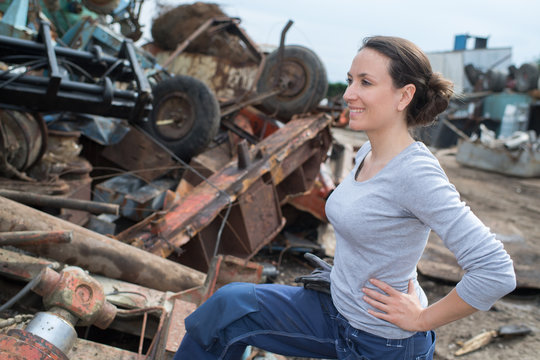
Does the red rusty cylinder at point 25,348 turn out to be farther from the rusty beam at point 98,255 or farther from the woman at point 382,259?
the rusty beam at point 98,255

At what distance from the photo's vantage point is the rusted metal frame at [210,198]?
3.25 metres

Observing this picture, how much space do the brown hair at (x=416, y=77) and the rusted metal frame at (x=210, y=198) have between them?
2.17m

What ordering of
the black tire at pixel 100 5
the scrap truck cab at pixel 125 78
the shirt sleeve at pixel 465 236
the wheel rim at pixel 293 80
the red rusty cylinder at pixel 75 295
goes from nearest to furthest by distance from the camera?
1. the shirt sleeve at pixel 465 236
2. the red rusty cylinder at pixel 75 295
3. the scrap truck cab at pixel 125 78
4. the wheel rim at pixel 293 80
5. the black tire at pixel 100 5

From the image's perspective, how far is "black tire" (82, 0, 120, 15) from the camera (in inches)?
291

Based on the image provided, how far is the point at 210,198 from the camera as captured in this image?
143 inches

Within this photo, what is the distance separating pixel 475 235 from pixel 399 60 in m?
0.58

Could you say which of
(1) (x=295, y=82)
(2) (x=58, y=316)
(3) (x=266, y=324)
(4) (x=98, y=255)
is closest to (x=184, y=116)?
(1) (x=295, y=82)

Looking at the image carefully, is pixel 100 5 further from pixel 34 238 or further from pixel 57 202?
pixel 34 238

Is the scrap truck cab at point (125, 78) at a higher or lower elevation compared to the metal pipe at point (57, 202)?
higher

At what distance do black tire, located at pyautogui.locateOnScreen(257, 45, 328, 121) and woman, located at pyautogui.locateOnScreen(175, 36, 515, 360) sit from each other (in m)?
4.94

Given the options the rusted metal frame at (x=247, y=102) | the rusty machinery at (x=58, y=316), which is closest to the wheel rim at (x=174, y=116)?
the rusted metal frame at (x=247, y=102)

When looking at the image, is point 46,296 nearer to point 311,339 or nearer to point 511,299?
A: point 311,339

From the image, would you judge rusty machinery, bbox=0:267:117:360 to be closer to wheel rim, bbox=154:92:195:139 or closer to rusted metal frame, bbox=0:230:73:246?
rusted metal frame, bbox=0:230:73:246

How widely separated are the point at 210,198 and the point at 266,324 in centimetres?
211
